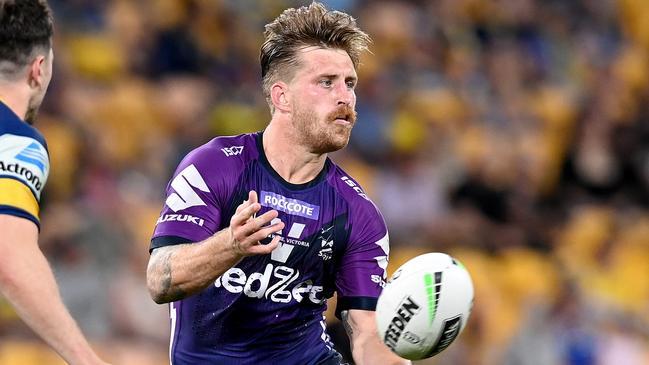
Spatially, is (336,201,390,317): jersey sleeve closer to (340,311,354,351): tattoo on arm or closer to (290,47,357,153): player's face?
(340,311,354,351): tattoo on arm

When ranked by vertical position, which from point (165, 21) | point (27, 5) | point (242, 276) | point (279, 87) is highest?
point (27, 5)

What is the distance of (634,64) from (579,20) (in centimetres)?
91

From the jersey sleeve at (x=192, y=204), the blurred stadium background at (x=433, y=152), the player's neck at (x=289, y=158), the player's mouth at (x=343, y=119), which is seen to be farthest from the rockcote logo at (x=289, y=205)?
the blurred stadium background at (x=433, y=152)

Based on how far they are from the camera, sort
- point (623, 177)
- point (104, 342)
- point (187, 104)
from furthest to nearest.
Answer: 1. point (623, 177)
2. point (187, 104)
3. point (104, 342)

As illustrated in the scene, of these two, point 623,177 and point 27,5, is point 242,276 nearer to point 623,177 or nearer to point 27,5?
point 27,5

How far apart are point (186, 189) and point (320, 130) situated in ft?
2.21

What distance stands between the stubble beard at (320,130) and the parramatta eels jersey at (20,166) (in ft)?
4.40

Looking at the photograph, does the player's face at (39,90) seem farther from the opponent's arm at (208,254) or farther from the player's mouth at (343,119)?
the player's mouth at (343,119)

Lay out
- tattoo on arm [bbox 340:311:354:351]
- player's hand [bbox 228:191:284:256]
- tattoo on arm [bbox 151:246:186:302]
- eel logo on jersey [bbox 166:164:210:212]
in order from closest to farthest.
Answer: player's hand [bbox 228:191:284:256] < tattoo on arm [bbox 151:246:186:302] < eel logo on jersey [bbox 166:164:210:212] < tattoo on arm [bbox 340:311:354:351]

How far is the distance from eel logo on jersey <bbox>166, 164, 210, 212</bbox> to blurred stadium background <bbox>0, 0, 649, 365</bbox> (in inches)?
147

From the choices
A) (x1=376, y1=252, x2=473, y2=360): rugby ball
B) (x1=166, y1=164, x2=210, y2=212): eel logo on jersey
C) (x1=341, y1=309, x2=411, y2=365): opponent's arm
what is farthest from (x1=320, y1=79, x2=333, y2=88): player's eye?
(x1=341, y1=309, x2=411, y2=365): opponent's arm

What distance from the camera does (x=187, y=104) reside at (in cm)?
1116

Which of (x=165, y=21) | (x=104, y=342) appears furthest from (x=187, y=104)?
(x=104, y=342)

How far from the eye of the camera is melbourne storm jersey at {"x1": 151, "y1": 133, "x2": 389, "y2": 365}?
210 inches
